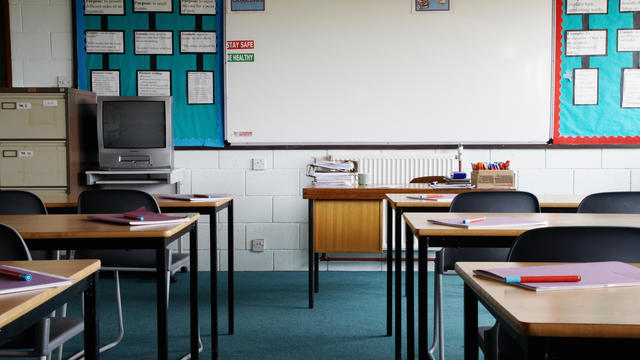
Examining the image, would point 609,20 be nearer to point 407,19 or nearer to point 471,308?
point 407,19

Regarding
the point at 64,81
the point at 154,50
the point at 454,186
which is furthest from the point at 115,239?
the point at 64,81

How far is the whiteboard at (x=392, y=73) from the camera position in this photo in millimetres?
4055

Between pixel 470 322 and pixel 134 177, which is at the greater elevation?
pixel 134 177

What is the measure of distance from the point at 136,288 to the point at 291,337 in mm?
1528

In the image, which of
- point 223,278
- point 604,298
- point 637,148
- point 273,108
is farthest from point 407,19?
point 604,298

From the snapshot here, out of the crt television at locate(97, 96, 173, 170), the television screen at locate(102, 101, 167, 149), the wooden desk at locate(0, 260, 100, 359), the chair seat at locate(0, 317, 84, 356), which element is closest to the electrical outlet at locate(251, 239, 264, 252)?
the crt television at locate(97, 96, 173, 170)

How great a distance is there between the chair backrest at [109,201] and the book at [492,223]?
133cm

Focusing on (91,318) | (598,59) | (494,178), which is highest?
(598,59)

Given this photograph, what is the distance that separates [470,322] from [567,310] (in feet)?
1.20

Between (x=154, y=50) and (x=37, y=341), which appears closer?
(x=37, y=341)

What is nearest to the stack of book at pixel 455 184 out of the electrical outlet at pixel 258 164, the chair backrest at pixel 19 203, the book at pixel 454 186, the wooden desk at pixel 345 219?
the book at pixel 454 186

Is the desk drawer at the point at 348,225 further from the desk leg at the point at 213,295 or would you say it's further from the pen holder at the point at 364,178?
the desk leg at the point at 213,295

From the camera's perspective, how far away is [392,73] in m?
4.11

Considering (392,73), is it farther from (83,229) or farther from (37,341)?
(37,341)
